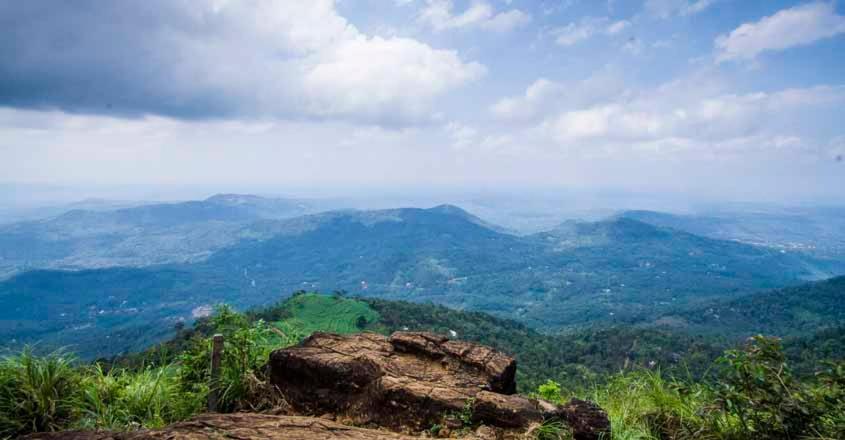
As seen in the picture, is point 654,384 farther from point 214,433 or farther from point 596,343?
point 596,343

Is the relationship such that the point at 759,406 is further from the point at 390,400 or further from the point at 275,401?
the point at 275,401

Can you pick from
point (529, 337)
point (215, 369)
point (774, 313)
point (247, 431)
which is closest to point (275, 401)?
point (215, 369)

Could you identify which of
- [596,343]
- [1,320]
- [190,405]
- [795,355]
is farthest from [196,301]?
[190,405]

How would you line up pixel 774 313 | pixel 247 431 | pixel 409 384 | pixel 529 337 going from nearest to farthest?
pixel 247 431
pixel 409 384
pixel 529 337
pixel 774 313

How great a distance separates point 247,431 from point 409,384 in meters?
1.66

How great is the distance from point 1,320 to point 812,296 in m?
266

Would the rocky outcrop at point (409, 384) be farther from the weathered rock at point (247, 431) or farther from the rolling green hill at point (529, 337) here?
the rolling green hill at point (529, 337)

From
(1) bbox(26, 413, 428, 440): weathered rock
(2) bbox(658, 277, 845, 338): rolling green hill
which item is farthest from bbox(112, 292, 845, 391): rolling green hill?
(1) bbox(26, 413, 428, 440): weathered rock

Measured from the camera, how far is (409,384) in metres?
4.77

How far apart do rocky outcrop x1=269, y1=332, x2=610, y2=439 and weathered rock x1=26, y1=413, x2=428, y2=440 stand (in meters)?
0.43

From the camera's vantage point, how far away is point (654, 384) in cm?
583

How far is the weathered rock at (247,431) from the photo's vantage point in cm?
371

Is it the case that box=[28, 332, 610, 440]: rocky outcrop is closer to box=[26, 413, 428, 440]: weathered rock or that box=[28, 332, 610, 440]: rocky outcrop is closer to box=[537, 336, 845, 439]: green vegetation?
box=[26, 413, 428, 440]: weathered rock

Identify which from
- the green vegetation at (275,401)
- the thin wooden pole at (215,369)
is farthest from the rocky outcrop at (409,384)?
the thin wooden pole at (215,369)
